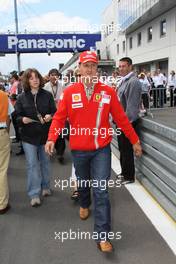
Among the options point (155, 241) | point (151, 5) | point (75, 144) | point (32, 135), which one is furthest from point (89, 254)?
point (151, 5)

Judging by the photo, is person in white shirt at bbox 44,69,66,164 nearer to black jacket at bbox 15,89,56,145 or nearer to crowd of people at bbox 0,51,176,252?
crowd of people at bbox 0,51,176,252

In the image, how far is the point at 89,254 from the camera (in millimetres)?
3828

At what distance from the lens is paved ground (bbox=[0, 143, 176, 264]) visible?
12.3ft

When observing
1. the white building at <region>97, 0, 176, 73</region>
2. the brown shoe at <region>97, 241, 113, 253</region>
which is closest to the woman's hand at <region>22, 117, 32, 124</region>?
the brown shoe at <region>97, 241, 113, 253</region>

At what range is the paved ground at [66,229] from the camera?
3.74 metres

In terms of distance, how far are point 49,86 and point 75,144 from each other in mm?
3756

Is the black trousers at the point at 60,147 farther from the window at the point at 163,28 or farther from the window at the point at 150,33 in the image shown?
the window at the point at 150,33

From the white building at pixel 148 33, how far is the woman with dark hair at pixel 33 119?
22.0 meters

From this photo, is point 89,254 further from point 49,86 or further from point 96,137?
point 49,86

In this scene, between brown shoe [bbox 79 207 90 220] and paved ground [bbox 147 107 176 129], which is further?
paved ground [bbox 147 107 176 129]

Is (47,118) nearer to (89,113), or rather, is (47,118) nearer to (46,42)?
(89,113)

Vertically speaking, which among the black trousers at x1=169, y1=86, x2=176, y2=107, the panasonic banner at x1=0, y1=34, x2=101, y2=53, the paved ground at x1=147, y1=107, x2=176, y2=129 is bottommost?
the paved ground at x1=147, y1=107, x2=176, y2=129

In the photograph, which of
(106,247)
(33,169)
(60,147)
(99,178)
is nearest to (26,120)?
(33,169)

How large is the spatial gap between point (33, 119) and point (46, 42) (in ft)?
87.6
